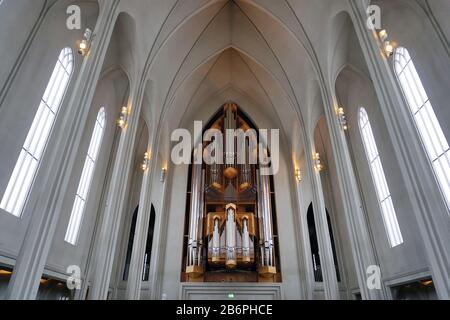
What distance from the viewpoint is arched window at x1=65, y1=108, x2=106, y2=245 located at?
908 cm


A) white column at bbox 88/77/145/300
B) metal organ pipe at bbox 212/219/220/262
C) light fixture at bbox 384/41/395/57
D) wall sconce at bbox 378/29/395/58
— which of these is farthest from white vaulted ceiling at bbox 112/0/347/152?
metal organ pipe at bbox 212/219/220/262

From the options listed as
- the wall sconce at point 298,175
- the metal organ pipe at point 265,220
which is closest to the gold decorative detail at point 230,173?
the metal organ pipe at point 265,220

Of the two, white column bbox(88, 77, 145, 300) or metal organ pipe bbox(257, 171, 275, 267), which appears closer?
white column bbox(88, 77, 145, 300)

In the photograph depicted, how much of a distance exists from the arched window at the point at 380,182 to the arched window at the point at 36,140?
34.7 feet

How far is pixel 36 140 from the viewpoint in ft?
22.8

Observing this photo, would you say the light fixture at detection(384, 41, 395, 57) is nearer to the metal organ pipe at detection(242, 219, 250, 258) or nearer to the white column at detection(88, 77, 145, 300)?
the white column at detection(88, 77, 145, 300)

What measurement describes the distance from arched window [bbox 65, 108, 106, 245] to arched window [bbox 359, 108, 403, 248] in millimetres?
10452

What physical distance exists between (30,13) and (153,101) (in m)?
5.64

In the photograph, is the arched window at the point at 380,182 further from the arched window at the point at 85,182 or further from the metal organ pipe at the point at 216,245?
the arched window at the point at 85,182

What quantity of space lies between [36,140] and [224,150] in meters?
10.2

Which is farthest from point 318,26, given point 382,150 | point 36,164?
point 36,164

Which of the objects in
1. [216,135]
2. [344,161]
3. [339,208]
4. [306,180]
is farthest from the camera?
[216,135]
